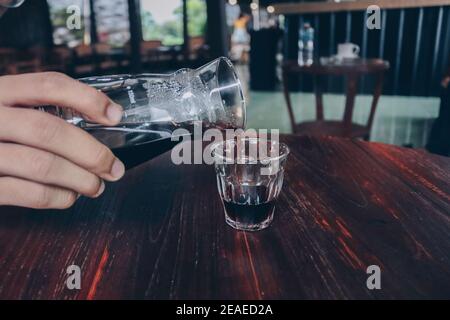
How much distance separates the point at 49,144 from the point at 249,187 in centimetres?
32

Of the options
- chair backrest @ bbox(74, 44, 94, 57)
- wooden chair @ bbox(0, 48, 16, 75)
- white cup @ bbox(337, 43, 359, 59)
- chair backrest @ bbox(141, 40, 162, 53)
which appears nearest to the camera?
white cup @ bbox(337, 43, 359, 59)

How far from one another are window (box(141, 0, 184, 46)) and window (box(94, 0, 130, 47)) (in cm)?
65

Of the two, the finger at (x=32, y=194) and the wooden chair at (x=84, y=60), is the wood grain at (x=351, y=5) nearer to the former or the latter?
the wooden chair at (x=84, y=60)

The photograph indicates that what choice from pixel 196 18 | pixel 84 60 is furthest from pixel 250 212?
pixel 196 18

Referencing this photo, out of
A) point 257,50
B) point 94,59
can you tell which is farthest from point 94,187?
point 94,59

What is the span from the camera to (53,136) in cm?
53

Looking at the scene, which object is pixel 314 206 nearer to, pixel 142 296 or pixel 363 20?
pixel 142 296

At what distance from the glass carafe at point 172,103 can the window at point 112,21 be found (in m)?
11.5

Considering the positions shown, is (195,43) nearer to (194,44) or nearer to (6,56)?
(194,44)

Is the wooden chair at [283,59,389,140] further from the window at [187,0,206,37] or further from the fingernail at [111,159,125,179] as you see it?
the window at [187,0,206,37]

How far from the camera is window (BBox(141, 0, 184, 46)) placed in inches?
487

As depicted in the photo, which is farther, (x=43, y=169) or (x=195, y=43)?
(x=195, y=43)

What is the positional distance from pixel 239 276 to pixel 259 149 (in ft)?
1.12

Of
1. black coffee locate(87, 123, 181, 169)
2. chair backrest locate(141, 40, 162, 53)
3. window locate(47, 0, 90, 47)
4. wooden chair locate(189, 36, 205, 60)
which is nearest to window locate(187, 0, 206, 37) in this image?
wooden chair locate(189, 36, 205, 60)
